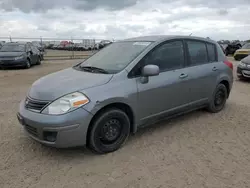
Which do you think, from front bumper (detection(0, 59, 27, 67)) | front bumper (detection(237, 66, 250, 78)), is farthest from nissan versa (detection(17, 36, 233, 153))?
front bumper (detection(0, 59, 27, 67))

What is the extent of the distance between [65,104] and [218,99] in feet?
11.4

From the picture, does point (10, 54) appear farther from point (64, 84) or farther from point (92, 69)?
point (64, 84)

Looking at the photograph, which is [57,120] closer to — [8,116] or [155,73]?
[155,73]

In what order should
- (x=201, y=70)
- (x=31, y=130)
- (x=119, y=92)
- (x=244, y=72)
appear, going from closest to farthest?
1. (x=31, y=130)
2. (x=119, y=92)
3. (x=201, y=70)
4. (x=244, y=72)

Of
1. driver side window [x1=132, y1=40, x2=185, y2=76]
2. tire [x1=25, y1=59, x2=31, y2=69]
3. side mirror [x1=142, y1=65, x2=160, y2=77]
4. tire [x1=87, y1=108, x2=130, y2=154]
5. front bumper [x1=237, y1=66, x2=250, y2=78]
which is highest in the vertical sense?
driver side window [x1=132, y1=40, x2=185, y2=76]

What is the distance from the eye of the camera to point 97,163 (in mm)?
3244

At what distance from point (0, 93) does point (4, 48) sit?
310 inches

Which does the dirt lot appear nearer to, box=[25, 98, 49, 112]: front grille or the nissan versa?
the nissan versa

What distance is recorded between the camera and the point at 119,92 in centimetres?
345

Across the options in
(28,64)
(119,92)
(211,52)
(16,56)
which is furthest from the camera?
(28,64)

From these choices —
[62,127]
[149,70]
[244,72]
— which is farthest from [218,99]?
[244,72]

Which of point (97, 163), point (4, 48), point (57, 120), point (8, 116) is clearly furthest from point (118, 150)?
point (4, 48)

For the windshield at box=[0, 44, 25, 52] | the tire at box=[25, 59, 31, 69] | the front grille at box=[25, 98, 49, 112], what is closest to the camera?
the front grille at box=[25, 98, 49, 112]

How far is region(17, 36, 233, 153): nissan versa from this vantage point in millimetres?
3152
